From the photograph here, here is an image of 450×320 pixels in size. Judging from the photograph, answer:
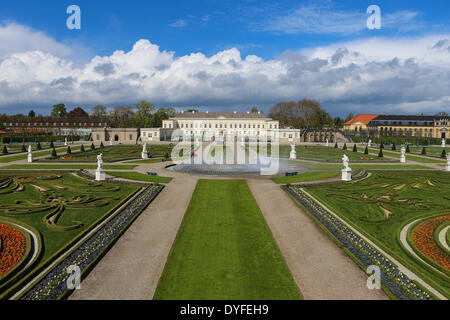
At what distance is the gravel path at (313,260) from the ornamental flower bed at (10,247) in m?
9.72

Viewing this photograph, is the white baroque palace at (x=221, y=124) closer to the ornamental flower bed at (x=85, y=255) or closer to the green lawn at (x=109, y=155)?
the green lawn at (x=109, y=155)

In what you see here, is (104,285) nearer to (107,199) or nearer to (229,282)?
(229,282)

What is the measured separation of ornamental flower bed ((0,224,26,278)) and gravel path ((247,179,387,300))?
9.72m

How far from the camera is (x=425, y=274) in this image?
10.6m

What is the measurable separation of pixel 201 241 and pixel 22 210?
1072cm

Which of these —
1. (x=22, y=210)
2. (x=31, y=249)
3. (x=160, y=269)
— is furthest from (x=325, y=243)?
(x=22, y=210)

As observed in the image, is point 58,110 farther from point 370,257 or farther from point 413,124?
point 370,257

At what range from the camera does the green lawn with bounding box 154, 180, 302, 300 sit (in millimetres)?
9477

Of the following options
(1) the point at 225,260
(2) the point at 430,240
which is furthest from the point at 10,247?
(2) the point at 430,240

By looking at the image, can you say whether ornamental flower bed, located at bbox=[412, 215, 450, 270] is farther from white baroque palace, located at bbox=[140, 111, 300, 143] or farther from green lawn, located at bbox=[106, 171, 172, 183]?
white baroque palace, located at bbox=[140, 111, 300, 143]

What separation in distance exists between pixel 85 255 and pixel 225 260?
5246 mm

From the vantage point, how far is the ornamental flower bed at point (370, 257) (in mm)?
9406

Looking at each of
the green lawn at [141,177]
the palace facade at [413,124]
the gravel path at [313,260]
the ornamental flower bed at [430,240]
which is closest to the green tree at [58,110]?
the palace facade at [413,124]

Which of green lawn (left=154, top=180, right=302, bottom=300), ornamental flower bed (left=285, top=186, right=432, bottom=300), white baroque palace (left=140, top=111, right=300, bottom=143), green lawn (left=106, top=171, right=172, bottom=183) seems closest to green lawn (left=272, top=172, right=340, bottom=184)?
ornamental flower bed (left=285, top=186, right=432, bottom=300)
